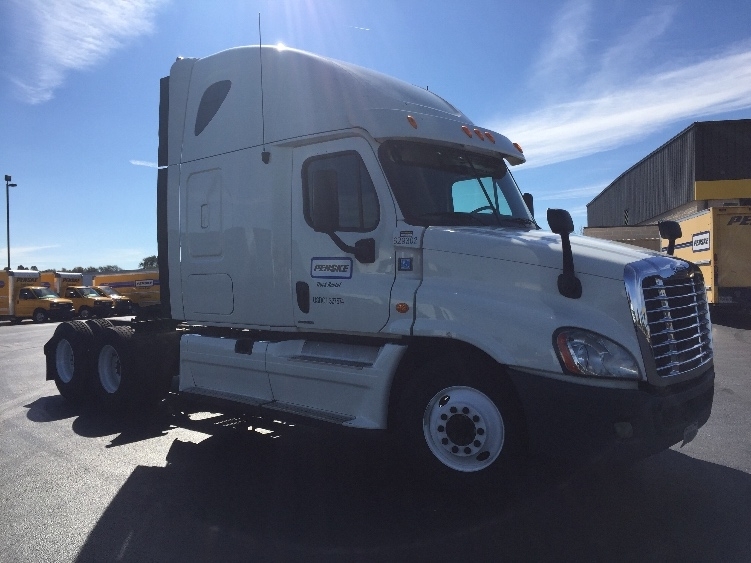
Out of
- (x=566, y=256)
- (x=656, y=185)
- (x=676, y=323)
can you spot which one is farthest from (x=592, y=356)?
(x=656, y=185)

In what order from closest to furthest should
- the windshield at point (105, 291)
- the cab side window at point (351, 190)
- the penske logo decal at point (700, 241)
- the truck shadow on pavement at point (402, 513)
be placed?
the truck shadow on pavement at point (402, 513), the cab side window at point (351, 190), the penske logo decal at point (700, 241), the windshield at point (105, 291)

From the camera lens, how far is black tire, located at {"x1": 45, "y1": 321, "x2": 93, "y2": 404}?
831 cm

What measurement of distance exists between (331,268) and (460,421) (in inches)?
65.4

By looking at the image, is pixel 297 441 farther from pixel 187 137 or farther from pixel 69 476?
pixel 187 137

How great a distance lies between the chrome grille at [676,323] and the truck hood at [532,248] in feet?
0.82

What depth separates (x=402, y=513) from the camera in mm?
4504

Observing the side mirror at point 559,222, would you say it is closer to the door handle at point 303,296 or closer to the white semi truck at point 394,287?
the white semi truck at point 394,287

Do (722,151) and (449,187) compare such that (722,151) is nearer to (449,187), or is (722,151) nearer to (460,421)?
(449,187)

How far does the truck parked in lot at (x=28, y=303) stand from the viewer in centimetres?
3322

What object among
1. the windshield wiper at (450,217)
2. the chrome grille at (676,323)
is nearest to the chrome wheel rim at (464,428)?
the chrome grille at (676,323)

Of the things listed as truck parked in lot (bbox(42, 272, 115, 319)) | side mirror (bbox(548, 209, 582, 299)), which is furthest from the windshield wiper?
truck parked in lot (bbox(42, 272, 115, 319))

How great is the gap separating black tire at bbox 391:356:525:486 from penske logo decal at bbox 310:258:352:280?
1012 mm

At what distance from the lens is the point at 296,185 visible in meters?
5.70

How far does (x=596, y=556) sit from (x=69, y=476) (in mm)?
4153
